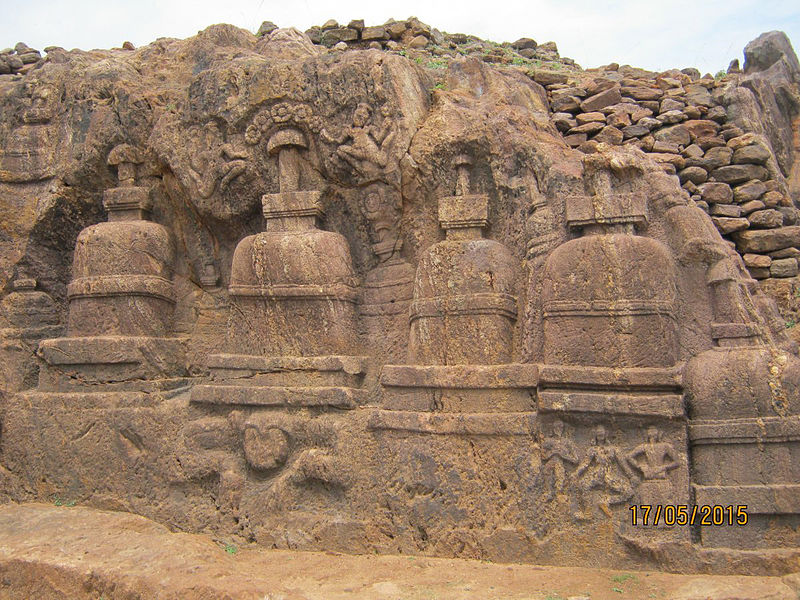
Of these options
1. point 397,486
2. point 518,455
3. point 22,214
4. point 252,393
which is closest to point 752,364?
point 518,455

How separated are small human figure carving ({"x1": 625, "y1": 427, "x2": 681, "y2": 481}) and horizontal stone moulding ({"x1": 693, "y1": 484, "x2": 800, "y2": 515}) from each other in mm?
246

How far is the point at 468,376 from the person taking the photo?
5055mm

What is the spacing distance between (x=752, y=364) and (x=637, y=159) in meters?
1.71

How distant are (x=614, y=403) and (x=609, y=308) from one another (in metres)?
0.65

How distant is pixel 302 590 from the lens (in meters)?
4.39

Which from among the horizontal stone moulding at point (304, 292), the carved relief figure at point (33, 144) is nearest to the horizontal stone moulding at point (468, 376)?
the horizontal stone moulding at point (304, 292)

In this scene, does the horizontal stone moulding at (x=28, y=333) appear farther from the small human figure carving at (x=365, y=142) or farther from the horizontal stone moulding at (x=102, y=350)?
the small human figure carving at (x=365, y=142)

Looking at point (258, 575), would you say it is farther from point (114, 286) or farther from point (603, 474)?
point (114, 286)

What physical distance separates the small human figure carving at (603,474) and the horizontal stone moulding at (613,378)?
304 mm

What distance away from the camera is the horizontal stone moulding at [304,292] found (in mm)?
5676

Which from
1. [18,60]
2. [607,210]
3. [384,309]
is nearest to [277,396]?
[384,309]

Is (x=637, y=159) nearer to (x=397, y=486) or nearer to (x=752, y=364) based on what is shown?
(x=752, y=364)

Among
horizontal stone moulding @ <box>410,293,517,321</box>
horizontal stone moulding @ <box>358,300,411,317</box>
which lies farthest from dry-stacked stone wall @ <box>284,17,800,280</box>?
horizontal stone moulding @ <box>358,300,411,317</box>

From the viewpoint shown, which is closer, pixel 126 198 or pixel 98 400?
pixel 98 400
